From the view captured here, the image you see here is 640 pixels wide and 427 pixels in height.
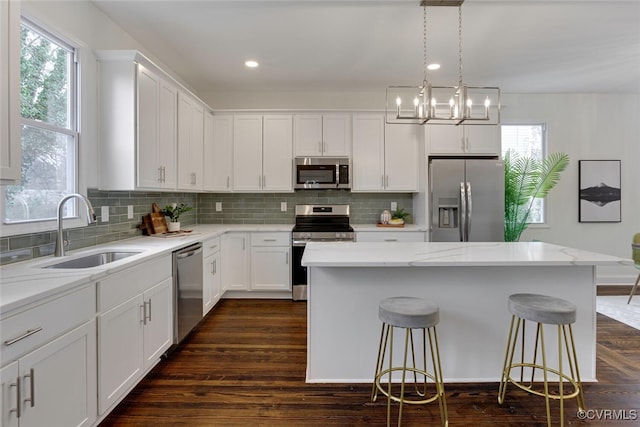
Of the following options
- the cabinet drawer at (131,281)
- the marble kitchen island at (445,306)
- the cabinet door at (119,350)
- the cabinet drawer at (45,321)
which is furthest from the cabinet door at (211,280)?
the cabinet drawer at (45,321)

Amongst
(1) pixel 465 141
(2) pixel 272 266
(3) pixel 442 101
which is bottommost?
(2) pixel 272 266

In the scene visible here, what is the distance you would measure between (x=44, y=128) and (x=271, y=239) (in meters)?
2.47

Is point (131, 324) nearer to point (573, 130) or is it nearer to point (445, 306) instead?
point (445, 306)

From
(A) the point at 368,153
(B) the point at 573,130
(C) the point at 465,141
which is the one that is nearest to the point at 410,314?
(A) the point at 368,153

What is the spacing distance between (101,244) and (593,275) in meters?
3.63

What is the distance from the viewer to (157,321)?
2352 mm

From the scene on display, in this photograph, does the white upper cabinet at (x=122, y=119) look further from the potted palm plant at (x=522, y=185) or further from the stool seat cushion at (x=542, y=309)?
the potted palm plant at (x=522, y=185)

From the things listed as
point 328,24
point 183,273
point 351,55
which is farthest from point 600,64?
point 183,273

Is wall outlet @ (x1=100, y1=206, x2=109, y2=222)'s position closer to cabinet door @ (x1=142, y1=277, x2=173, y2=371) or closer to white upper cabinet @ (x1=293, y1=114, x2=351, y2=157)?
cabinet door @ (x1=142, y1=277, x2=173, y2=371)

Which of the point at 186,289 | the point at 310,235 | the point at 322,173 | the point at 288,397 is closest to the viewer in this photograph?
the point at 288,397

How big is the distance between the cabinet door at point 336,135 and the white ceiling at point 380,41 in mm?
461

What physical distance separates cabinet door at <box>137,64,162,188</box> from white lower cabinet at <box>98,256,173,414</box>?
764mm

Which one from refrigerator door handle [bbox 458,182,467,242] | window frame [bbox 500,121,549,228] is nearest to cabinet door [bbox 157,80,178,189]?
refrigerator door handle [bbox 458,182,467,242]

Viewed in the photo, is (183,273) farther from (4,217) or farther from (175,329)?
(4,217)
